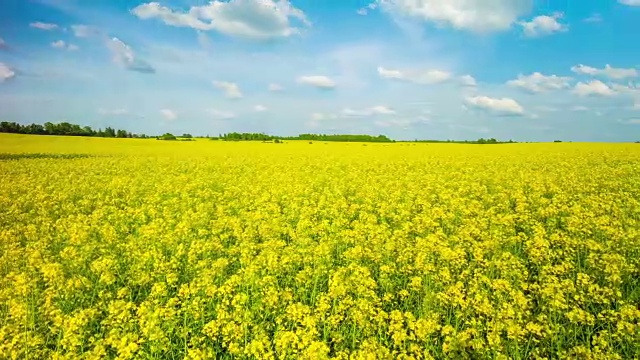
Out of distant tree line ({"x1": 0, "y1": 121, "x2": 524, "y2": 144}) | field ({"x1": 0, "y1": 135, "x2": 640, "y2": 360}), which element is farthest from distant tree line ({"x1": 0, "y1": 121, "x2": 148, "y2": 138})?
field ({"x1": 0, "y1": 135, "x2": 640, "y2": 360})

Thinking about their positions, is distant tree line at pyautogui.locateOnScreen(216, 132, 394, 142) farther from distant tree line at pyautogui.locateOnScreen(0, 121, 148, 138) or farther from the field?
the field

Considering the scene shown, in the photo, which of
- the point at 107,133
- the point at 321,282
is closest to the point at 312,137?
the point at 107,133

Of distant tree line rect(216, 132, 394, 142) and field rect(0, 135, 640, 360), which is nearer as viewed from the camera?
field rect(0, 135, 640, 360)

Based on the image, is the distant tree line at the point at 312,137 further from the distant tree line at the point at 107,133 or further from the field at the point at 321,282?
the field at the point at 321,282

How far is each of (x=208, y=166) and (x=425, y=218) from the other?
21555 mm

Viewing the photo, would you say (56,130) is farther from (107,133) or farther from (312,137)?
(312,137)

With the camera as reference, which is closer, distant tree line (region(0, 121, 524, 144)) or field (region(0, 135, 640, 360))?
field (region(0, 135, 640, 360))

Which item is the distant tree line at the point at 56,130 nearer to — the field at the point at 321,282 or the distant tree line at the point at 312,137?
the distant tree line at the point at 312,137

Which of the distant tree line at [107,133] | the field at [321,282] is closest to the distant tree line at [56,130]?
the distant tree line at [107,133]

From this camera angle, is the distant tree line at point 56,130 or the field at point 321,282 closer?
the field at point 321,282

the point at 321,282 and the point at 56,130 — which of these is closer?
the point at 321,282

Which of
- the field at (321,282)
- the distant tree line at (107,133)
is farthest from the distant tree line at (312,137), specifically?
the field at (321,282)

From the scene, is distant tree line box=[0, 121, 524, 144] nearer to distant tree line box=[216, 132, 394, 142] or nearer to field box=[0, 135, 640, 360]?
distant tree line box=[216, 132, 394, 142]

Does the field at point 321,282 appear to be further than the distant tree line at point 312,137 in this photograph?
No
